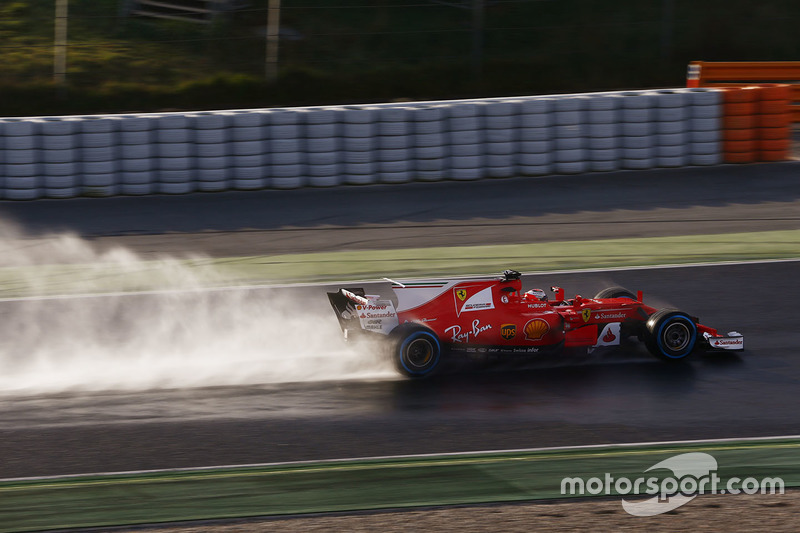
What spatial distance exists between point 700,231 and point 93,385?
30.1 feet

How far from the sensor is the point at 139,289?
12.3 m

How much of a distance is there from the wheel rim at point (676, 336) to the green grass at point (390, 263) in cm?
349

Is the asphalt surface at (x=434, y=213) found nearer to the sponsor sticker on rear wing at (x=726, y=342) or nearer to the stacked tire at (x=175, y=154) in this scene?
the stacked tire at (x=175, y=154)

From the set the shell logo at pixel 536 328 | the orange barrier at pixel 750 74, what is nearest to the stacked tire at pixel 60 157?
the shell logo at pixel 536 328

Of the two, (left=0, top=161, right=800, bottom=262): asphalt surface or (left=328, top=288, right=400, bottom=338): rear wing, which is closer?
(left=328, top=288, right=400, bottom=338): rear wing

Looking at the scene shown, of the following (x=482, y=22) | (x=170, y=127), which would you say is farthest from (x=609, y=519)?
(x=482, y=22)

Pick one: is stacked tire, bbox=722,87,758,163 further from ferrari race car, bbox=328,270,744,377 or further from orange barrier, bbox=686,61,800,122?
ferrari race car, bbox=328,270,744,377

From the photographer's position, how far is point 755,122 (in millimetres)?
17969

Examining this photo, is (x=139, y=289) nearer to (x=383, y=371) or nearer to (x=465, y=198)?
(x=383, y=371)

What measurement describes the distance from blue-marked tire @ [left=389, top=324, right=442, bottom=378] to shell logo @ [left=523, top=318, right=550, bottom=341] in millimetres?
828

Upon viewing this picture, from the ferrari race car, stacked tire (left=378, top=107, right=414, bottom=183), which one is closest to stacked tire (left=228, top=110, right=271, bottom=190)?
stacked tire (left=378, top=107, right=414, bottom=183)

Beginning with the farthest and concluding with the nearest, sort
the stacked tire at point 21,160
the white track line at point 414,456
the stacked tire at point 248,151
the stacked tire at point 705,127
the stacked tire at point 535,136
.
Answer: the stacked tire at point 705,127 → the stacked tire at point 535,136 → the stacked tire at point 248,151 → the stacked tire at point 21,160 → the white track line at point 414,456

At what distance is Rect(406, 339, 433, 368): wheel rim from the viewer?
898 centimetres

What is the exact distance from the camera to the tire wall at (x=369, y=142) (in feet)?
53.0
